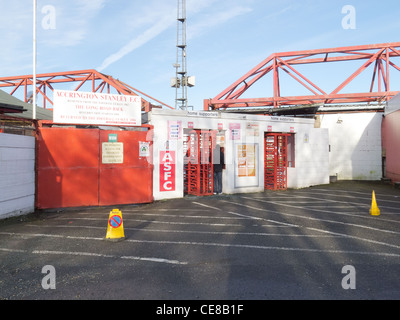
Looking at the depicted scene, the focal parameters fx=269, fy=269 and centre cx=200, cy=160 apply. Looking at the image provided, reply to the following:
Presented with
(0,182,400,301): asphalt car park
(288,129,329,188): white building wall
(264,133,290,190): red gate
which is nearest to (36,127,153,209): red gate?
(0,182,400,301): asphalt car park

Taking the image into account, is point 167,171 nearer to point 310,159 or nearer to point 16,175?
point 16,175

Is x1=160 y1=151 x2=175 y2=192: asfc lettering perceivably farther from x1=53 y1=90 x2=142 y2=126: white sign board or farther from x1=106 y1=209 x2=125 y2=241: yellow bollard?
x1=106 y1=209 x2=125 y2=241: yellow bollard

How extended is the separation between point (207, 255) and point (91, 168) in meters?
6.08

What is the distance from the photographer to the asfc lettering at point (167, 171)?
419 inches

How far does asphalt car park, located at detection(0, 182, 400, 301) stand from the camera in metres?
3.39

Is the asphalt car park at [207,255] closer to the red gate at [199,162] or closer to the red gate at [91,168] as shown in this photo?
the red gate at [91,168]

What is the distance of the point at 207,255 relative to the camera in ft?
15.4

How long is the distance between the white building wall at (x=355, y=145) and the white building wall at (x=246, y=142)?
279 cm

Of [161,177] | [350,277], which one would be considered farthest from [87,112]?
[350,277]

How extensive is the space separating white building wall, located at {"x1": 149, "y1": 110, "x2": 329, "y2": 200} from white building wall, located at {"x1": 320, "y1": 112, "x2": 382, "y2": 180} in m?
2.79

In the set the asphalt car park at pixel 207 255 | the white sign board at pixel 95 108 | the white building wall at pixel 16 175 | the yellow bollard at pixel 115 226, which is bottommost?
the asphalt car park at pixel 207 255

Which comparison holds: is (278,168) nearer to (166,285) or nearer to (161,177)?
(161,177)

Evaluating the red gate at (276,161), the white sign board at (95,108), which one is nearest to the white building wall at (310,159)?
the red gate at (276,161)
